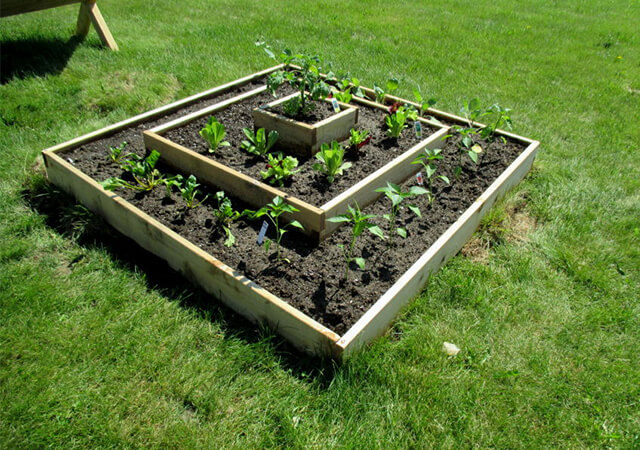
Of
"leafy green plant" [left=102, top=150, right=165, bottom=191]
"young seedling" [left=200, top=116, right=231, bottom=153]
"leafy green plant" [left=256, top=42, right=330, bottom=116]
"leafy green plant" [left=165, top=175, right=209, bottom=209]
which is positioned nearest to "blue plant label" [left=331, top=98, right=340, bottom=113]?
"leafy green plant" [left=256, top=42, right=330, bottom=116]

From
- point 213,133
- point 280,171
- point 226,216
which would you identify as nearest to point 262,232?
point 226,216

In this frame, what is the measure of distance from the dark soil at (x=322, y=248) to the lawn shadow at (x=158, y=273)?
239mm

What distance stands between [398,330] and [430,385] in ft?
1.39

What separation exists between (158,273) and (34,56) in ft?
13.6

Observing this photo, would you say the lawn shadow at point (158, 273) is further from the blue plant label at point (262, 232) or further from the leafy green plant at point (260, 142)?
the leafy green plant at point (260, 142)

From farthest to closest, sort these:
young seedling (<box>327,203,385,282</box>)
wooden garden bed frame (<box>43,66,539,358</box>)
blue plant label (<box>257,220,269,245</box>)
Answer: blue plant label (<box>257,220,269,245</box>) → young seedling (<box>327,203,385,282</box>) → wooden garden bed frame (<box>43,66,539,358</box>)

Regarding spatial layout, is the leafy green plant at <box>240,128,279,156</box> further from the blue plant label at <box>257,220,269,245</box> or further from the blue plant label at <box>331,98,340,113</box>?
the blue plant label at <box>257,220,269,245</box>

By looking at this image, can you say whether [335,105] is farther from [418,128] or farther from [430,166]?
[430,166]

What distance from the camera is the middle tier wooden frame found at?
3.08 meters

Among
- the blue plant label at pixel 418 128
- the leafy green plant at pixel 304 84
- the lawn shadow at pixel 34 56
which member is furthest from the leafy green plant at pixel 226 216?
the lawn shadow at pixel 34 56

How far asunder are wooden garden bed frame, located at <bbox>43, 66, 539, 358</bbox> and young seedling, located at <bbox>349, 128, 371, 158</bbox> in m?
1.04

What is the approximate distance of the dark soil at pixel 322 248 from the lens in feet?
8.88

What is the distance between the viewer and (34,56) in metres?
5.56

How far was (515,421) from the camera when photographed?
2297 millimetres
